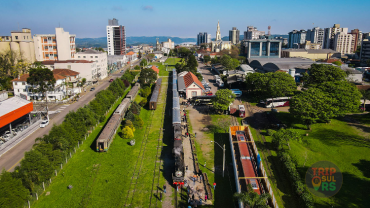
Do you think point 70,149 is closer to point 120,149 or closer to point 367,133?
point 120,149

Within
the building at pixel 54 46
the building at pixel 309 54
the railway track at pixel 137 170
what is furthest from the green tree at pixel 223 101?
the building at pixel 309 54

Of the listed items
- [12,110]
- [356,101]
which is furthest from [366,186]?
[12,110]

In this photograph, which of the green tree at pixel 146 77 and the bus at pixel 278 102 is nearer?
the bus at pixel 278 102

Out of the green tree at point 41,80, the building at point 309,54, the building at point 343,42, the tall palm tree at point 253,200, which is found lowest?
the tall palm tree at point 253,200

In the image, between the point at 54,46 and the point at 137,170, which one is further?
the point at 54,46

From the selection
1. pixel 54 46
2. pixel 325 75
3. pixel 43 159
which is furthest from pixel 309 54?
pixel 43 159

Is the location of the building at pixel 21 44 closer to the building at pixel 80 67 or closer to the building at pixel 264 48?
the building at pixel 80 67

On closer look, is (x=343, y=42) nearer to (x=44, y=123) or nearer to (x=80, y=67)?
(x=80, y=67)

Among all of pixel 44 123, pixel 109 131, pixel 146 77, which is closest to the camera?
pixel 109 131
